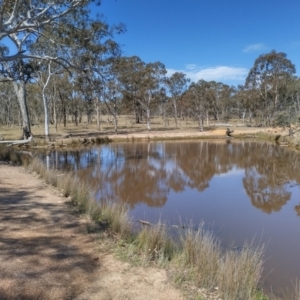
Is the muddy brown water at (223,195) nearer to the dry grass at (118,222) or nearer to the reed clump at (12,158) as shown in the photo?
the dry grass at (118,222)

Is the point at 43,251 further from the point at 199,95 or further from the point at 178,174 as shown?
the point at 199,95

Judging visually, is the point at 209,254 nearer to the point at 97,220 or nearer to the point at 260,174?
the point at 97,220

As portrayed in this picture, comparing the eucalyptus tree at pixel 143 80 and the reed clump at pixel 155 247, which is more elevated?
the eucalyptus tree at pixel 143 80

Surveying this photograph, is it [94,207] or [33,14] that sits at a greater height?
[33,14]

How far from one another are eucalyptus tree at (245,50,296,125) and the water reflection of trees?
20.0 meters

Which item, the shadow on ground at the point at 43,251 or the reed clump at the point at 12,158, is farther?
the reed clump at the point at 12,158

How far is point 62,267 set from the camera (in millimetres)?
2824

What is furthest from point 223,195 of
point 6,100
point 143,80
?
point 6,100

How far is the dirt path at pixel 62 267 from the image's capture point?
8.09ft

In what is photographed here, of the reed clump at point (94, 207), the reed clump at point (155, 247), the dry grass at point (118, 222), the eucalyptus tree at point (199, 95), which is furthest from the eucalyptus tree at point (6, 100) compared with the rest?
the reed clump at point (155, 247)

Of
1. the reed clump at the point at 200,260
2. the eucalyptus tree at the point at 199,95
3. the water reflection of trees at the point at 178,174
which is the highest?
the eucalyptus tree at the point at 199,95

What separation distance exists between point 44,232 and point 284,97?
3548cm

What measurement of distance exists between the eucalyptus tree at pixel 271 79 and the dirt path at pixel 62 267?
32076mm

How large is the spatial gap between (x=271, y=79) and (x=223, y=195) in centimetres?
2878
